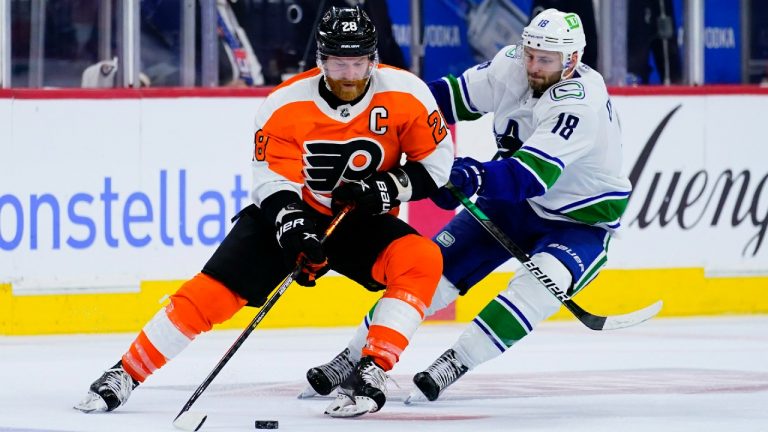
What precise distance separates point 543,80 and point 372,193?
74cm

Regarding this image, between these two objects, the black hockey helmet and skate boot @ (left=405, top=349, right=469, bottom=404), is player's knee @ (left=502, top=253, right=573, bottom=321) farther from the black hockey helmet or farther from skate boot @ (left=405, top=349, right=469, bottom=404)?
the black hockey helmet

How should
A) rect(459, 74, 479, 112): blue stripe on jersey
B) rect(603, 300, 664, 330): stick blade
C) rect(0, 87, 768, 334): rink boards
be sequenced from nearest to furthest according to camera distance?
rect(603, 300, 664, 330): stick blade, rect(459, 74, 479, 112): blue stripe on jersey, rect(0, 87, 768, 334): rink boards

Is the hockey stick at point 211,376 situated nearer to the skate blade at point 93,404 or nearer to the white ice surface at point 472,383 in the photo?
the white ice surface at point 472,383

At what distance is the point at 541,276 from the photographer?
4.71 m

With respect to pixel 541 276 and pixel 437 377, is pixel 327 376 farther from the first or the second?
pixel 541 276

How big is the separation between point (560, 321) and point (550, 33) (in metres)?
2.59

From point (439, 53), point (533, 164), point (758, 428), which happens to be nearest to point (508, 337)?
point (533, 164)

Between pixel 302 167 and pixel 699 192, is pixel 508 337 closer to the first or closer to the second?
pixel 302 167

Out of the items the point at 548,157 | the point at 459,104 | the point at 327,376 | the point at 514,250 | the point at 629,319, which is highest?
the point at 459,104

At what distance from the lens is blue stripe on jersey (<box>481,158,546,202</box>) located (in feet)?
15.2

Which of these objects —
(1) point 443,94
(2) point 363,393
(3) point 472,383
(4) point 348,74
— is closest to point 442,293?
(3) point 472,383

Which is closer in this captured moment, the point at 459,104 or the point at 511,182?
the point at 511,182

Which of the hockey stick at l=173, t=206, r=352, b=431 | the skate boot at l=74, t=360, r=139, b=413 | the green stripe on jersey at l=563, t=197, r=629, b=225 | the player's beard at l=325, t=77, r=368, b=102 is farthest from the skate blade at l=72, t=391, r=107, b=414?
the green stripe on jersey at l=563, t=197, r=629, b=225

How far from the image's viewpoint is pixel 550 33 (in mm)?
4746
